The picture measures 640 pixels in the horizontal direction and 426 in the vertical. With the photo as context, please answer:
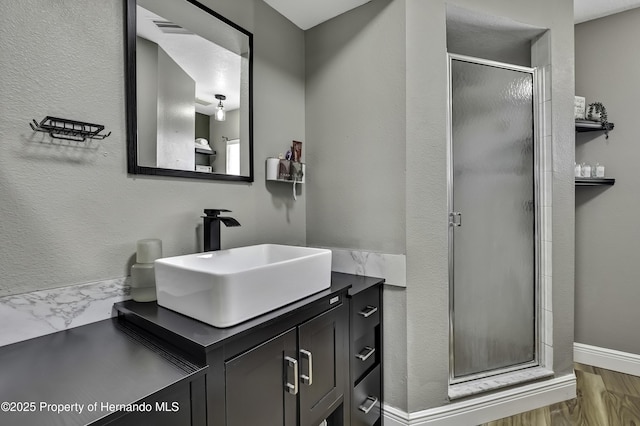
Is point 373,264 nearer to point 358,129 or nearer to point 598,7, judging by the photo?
point 358,129

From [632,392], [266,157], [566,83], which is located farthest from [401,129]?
[632,392]

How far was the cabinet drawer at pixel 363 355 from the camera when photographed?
55.5 inches

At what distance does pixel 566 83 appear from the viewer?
1927 mm

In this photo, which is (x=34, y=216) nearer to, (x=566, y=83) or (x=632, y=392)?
(x=566, y=83)

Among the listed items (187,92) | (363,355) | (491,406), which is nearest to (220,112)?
(187,92)

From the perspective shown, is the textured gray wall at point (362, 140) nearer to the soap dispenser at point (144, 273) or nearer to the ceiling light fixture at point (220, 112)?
the ceiling light fixture at point (220, 112)

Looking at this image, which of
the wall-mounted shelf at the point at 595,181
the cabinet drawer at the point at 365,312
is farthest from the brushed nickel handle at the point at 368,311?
the wall-mounted shelf at the point at 595,181

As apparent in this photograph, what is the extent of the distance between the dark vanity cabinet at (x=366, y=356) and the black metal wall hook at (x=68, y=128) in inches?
44.5

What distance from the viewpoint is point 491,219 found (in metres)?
1.86

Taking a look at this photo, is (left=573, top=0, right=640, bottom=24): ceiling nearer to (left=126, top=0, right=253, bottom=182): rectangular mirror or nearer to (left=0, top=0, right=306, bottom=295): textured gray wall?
(left=126, top=0, right=253, bottom=182): rectangular mirror

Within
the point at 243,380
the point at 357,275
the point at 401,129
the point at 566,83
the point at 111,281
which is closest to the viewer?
the point at 243,380

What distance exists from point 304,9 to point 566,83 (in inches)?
65.9

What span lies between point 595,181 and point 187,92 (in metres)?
2.67

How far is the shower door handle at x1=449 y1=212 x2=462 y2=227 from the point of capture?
177 centimetres
